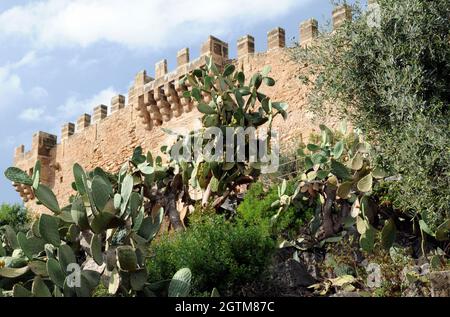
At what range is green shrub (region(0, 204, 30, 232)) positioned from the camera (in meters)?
18.6

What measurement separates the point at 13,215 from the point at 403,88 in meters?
13.0

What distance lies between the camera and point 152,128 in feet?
64.8

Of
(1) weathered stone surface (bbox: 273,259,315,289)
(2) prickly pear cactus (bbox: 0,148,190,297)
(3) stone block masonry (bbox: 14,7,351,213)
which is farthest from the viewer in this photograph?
(3) stone block masonry (bbox: 14,7,351,213)

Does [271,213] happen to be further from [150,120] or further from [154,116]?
[150,120]

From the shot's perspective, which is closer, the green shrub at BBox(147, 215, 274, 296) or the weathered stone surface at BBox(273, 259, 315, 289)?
the green shrub at BBox(147, 215, 274, 296)

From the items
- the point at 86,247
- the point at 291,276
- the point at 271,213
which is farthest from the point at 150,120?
the point at 86,247

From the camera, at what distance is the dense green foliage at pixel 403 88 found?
27.9ft

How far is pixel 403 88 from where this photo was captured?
364 inches

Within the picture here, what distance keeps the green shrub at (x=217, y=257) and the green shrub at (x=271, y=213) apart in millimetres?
1106

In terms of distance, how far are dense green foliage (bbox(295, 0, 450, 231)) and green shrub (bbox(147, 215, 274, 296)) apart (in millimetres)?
1948

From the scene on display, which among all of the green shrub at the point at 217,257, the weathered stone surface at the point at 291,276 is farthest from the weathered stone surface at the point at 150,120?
the green shrub at the point at 217,257

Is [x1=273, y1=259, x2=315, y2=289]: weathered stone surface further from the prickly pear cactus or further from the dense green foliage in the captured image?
the prickly pear cactus

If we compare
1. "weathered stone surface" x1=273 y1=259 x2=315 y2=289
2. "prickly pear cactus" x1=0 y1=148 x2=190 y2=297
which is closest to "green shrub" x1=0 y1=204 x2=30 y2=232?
"prickly pear cactus" x1=0 y1=148 x2=190 y2=297
